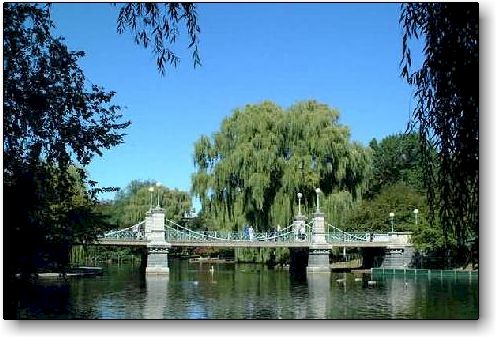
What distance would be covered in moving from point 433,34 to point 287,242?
5306 millimetres

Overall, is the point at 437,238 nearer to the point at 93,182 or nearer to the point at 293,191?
the point at 93,182

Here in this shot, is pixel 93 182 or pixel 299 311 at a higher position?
pixel 93 182

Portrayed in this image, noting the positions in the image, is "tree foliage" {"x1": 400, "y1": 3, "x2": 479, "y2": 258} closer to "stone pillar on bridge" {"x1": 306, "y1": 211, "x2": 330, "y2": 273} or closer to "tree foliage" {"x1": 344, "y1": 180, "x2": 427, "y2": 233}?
"tree foliage" {"x1": 344, "y1": 180, "x2": 427, "y2": 233}

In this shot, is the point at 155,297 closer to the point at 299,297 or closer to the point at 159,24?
the point at 299,297

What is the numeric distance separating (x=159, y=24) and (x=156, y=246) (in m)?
5.97

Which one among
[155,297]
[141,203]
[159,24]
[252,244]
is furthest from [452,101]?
[252,244]

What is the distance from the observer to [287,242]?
8.60 m

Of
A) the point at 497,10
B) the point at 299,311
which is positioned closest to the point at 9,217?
the point at 299,311

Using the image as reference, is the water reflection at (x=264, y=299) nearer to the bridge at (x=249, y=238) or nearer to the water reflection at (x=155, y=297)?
the water reflection at (x=155, y=297)

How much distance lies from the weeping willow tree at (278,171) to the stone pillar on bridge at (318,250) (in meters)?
0.17

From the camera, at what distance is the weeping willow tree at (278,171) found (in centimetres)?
831

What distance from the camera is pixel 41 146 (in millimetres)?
3717

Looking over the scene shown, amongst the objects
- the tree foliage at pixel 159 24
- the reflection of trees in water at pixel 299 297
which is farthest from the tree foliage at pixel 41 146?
the reflection of trees in water at pixel 299 297

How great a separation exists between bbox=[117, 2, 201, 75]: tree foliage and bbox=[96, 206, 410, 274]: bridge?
9.66 feet
